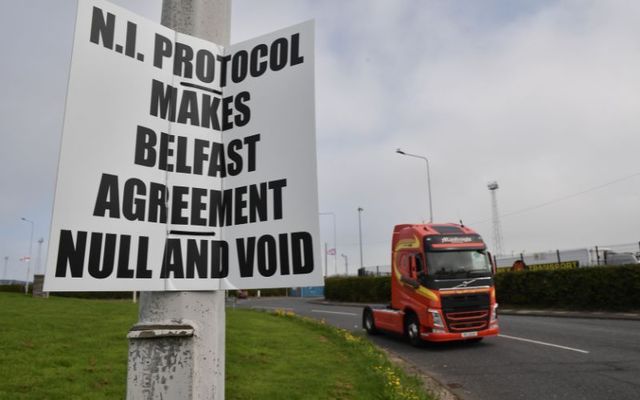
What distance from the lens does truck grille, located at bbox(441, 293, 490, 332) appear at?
11.2 m

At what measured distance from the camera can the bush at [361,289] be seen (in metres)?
31.9

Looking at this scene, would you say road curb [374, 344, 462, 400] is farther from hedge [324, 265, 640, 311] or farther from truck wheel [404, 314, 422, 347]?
hedge [324, 265, 640, 311]

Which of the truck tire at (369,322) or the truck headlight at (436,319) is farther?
the truck tire at (369,322)

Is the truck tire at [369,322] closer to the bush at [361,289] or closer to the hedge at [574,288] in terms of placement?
the hedge at [574,288]

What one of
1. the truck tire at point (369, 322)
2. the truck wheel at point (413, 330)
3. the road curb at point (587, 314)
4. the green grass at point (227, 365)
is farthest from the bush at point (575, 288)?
the green grass at point (227, 365)

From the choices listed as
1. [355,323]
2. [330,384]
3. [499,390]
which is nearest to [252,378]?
[330,384]

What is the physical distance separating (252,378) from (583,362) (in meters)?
6.56

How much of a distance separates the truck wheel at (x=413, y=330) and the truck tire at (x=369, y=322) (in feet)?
7.01

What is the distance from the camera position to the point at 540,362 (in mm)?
9281

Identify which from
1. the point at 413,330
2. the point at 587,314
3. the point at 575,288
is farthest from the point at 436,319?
the point at 575,288

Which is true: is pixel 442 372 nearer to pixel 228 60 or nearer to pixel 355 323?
pixel 228 60

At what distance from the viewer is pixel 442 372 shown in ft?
29.3

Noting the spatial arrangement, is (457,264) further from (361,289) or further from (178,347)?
(361,289)

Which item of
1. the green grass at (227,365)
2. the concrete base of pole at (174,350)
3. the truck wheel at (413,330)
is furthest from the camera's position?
the truck wheel at (413,330)
